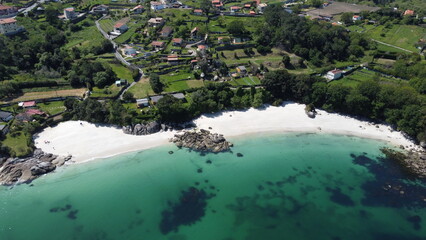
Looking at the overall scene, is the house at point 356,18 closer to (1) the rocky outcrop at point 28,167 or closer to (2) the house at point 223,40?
(2) the house at point 223,40

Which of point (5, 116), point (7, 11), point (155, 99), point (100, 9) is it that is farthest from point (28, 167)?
point (100, 9)

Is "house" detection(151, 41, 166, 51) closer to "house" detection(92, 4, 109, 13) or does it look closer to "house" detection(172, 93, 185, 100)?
"house" detection(172, 93, 185, 100)

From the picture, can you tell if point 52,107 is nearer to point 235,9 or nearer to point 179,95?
point 179,95

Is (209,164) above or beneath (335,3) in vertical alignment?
beneath

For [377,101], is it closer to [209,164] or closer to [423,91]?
[423,91]

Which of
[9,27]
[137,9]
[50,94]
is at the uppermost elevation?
[137,9]

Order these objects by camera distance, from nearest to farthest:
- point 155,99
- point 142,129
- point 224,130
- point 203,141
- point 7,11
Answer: point 203,141 < point 142,129 < point 224,130 < point 155,99 < point 7,11

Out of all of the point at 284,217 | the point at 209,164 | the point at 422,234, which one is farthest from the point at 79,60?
the point at 422,234

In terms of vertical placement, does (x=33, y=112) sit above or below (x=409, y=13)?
below
